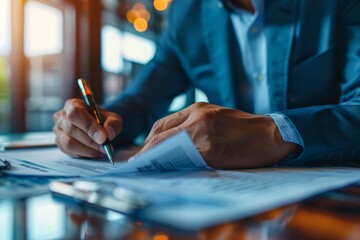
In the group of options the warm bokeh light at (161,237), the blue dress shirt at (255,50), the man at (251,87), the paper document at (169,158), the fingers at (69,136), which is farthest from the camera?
the blue dress shirt at (255,50)

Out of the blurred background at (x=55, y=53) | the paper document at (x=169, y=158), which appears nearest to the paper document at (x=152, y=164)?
the paper document at (x=169, y=158)

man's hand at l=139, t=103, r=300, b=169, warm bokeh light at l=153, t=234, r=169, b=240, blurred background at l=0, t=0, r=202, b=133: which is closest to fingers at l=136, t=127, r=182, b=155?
man's hand at l=139, t=103, r=300, b=169

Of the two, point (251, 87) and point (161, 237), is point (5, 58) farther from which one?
point (161, 237)

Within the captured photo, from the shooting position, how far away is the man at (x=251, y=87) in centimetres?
49

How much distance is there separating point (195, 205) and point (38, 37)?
120 inches

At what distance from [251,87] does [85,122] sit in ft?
1.70

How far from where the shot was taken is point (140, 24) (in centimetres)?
421

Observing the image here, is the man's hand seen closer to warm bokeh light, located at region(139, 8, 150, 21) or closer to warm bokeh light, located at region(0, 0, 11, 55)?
warm bokeh light, located at region(0, 0, 11, 55)

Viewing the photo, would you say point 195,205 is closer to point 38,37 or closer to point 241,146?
point 241,146

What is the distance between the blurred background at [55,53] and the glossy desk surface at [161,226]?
1.54 metres

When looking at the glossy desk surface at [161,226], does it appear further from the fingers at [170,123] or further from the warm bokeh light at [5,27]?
the warm bokeh light at [5,27]

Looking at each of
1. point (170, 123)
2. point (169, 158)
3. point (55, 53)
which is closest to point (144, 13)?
point (55, 53)

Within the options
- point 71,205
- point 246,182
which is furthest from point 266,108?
point 71,205

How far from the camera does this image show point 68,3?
2.88m
